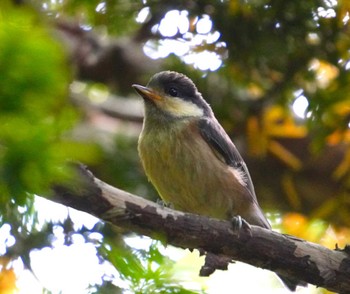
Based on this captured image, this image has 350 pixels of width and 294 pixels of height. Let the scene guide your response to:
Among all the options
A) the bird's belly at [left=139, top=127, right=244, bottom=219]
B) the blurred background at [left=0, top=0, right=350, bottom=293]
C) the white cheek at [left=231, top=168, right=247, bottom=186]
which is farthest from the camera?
the white cheek at [left=231, top=168, right=247, bottom=186]

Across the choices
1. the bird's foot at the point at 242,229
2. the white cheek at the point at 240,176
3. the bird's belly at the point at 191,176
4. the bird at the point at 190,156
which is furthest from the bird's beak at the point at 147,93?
the bird's foot at the point at 242,229

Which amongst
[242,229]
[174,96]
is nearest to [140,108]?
[174,96]

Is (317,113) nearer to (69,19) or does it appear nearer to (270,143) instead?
(270,143)

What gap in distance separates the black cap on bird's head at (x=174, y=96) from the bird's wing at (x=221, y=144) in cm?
11

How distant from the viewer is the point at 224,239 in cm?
229

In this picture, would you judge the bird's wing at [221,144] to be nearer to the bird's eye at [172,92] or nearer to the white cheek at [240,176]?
the white cheek at [240,176]

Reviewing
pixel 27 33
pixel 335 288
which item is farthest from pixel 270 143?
pixel 27 33

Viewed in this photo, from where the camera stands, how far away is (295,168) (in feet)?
13.1

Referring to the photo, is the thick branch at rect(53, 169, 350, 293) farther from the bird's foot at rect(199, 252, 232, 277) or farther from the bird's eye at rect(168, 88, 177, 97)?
the bird's eye at rect(168, 88, 177, 97)

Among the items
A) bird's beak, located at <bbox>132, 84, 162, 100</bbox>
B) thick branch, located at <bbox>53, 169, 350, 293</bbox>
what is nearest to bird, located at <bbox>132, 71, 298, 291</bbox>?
bird's beak, located at <bbox>132, 84, 162, 100</bbox>

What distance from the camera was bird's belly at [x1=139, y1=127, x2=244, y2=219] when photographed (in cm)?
325

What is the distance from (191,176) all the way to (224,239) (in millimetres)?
991

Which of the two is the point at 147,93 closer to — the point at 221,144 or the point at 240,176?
the point at 221,144

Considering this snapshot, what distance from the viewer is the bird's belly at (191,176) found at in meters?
3.25
